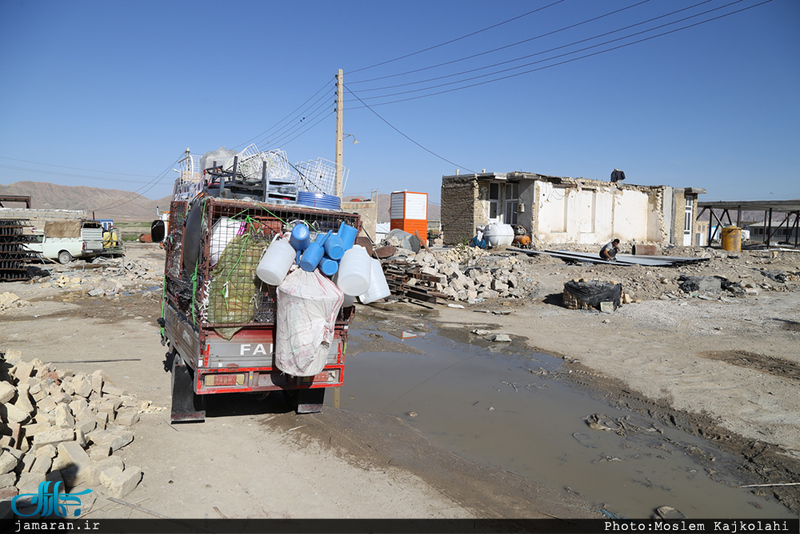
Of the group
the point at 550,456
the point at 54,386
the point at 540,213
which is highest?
the point at 540,213

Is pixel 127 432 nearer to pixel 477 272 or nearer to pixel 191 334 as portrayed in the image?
pixel 191 334

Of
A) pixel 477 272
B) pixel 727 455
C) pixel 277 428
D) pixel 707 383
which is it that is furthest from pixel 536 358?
pixel 477 272

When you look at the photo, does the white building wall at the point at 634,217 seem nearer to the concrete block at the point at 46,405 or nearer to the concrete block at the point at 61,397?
the concrete block at the point at 61,397

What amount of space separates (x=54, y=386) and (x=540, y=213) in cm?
2302

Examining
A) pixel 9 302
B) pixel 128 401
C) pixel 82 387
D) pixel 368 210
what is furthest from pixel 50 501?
pixel 368 210

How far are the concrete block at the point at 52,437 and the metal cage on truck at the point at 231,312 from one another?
1084 millimetres

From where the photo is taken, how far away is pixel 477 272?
17.2m

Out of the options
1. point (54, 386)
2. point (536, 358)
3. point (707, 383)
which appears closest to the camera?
point (54, 386)

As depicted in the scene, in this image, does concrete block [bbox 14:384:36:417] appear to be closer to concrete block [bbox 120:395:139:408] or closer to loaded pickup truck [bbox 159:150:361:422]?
concrete block [bbox 120:395:139:408]

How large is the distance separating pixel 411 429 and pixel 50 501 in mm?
3312

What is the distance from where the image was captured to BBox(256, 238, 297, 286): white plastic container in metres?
4.56

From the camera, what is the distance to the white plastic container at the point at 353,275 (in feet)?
15.7

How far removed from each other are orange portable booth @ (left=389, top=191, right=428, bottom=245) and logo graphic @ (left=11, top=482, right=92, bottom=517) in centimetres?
2318

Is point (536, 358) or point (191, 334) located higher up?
point (191, 334)
